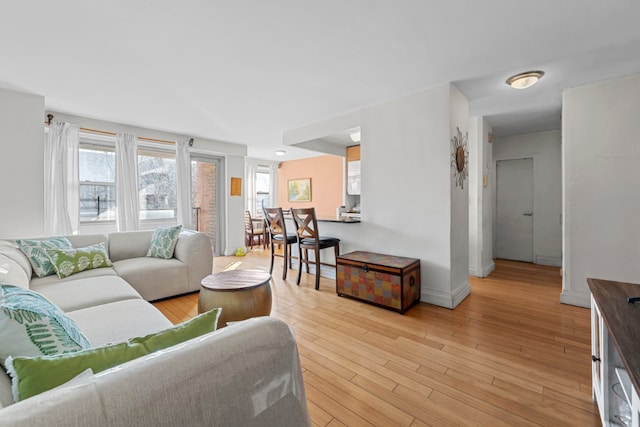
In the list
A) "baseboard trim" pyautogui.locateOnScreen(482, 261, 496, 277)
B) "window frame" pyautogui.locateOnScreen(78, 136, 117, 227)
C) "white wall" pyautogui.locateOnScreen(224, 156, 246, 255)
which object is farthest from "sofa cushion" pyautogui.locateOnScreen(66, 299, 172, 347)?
"baseboard trim" pyautogui.locateOnScreen(482, 261, 496, 277)

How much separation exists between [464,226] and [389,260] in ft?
3.23

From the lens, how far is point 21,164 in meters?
3.06

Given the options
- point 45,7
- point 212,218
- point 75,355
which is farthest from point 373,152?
point 212,218

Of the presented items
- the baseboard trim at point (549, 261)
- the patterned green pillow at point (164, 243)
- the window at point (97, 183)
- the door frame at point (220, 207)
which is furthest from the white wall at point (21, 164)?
the baseboard trim at point (549, 261)

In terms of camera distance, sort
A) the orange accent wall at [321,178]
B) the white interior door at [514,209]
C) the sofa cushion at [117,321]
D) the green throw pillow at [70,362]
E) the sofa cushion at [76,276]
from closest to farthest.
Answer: the green throw pillow at [70,362] → the sofa cushion at [117,321] → the sofa cushion at [76,276] → the white interior door at [514,209] → the orange accent wall at [321,178]

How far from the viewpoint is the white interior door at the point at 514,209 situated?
15.4 ft

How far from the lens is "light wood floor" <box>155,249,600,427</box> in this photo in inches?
56.3

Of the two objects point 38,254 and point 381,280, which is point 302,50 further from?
point 38,254

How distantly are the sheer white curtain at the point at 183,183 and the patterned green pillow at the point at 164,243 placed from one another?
1503mm

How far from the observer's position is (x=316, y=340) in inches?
85.2

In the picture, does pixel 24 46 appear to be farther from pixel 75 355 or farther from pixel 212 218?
pixel 212 218

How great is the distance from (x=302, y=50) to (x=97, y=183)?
3.87 metres

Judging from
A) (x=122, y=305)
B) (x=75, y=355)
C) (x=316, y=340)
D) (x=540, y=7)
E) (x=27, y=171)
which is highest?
(x=540, y=7)

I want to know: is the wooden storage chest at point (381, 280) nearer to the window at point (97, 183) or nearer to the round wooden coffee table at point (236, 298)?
the round wooden coffee table at point (236, 298)
